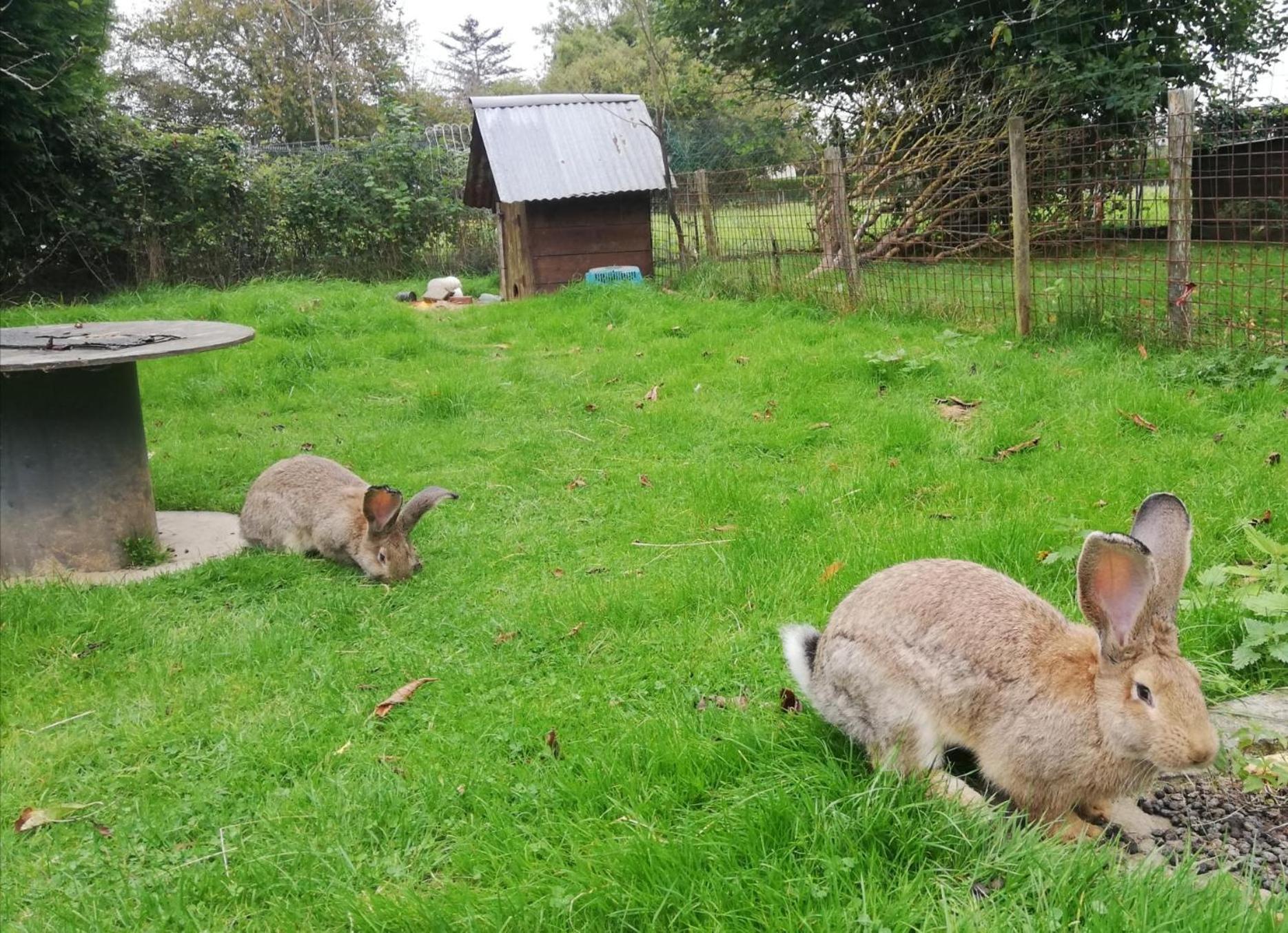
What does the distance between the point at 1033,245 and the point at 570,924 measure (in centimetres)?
769

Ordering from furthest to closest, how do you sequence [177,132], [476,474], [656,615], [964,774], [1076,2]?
[177,132] → [1076,2] → [476,474] → [656,615] → [964,774]

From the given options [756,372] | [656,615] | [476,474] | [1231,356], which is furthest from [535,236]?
[656,615]

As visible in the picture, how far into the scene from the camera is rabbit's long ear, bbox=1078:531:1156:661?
2047 mm

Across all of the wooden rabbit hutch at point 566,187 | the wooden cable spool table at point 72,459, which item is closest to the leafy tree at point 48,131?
the wooden rabbit hutch at point 566,187

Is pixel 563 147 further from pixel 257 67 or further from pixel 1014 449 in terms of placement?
pixel 257 67

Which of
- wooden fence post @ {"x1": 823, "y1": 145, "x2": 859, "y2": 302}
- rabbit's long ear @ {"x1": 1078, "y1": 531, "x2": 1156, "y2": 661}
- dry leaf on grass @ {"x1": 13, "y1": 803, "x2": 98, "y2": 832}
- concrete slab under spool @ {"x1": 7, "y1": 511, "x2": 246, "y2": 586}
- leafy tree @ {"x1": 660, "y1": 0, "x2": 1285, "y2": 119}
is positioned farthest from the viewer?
leafy tree @ {"x1": 660, "y1": 0, "x2": 1285, "y2": 119}

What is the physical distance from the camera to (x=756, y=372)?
24.0 feet

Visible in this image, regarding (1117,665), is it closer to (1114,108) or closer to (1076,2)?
(1114,108)

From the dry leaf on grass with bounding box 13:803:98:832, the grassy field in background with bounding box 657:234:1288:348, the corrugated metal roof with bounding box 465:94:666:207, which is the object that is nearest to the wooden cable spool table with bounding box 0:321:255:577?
the dry leaf on grass with bounding box 13:803:98:832

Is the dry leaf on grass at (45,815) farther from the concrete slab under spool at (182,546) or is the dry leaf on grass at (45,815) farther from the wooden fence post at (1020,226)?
the wooden fence post at (1020,226)

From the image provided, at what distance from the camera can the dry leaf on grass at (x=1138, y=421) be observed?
17.1 feet

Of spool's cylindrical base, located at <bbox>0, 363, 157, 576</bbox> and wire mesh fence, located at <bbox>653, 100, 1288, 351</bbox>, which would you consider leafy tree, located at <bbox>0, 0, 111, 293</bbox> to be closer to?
wire mesh fence, located at <bbox>653, 100, 1288, 351</bbox>

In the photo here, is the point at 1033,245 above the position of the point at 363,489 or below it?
above

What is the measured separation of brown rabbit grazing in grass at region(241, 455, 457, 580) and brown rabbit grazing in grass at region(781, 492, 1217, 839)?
2.54 m
